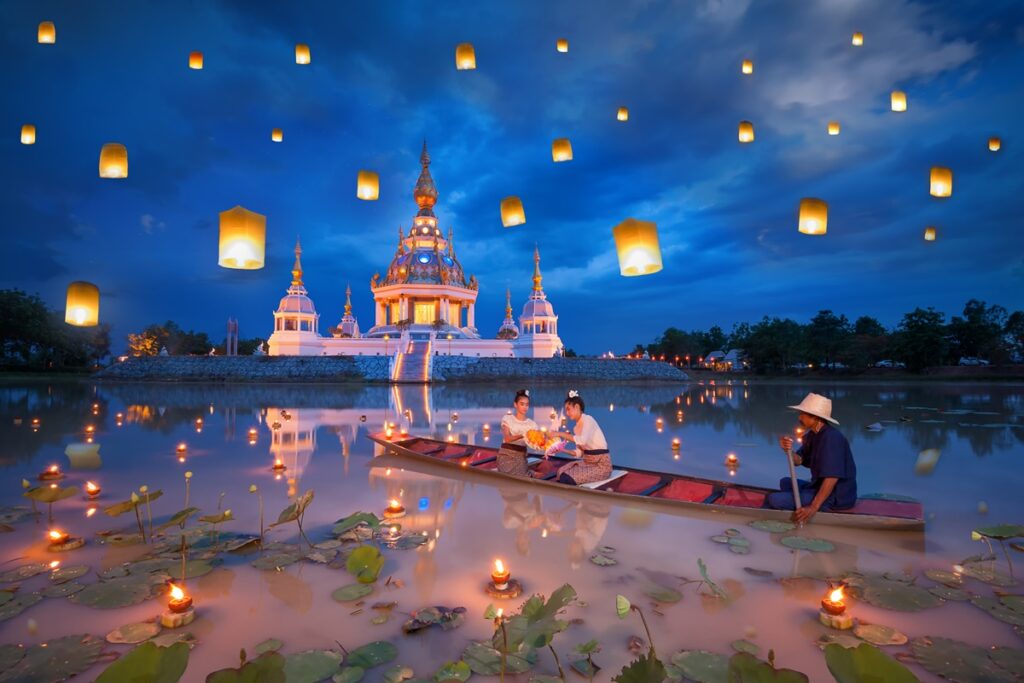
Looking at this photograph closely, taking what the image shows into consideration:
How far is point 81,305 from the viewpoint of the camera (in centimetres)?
820

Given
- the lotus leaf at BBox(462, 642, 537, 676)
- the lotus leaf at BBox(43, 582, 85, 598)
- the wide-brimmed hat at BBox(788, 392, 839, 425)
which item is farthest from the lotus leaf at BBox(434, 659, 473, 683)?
the wide-brimmed hat at BBox(788, 392, 839, 425)

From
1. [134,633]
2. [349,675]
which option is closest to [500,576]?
[349,675]

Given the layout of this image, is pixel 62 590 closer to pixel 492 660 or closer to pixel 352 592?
pixel 352 592

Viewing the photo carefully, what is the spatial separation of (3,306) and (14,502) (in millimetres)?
58232

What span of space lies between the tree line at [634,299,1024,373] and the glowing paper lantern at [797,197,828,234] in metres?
49.6

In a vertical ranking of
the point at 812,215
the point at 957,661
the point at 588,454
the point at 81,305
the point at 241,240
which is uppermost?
the point at 812,215

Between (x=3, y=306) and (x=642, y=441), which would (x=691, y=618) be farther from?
(x=3, y=306)

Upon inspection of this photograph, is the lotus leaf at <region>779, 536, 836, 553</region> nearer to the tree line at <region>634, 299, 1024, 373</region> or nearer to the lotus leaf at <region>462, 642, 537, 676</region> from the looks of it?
the lotus leaf at <region>462, 642, 537, 676</region>

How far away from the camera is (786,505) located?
6.43m

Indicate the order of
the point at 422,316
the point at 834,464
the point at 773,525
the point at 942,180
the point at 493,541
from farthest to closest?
the point at 422,316, the point at 942,180, the point at 773,525, the point at 834,464, the point at 493,541

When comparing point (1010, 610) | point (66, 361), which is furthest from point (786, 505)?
point (66, 361)

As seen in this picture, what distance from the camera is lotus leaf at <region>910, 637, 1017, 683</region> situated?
336 centimetres

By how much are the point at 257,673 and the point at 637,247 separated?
6382 millimetres

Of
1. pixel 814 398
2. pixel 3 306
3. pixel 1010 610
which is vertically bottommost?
pixel 1010 610
